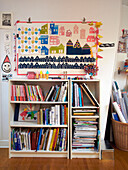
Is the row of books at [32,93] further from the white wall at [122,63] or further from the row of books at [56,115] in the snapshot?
the white wall at [122,63]

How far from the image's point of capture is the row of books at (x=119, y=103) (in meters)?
2.54

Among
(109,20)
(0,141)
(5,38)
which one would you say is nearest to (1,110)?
(0,141)

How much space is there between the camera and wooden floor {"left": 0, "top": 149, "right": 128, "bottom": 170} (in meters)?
2.03

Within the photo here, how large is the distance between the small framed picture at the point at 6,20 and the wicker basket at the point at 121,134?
83.8 inches

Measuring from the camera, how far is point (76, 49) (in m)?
2.52

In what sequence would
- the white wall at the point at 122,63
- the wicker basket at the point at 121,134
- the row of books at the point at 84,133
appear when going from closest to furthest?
the row of books at the point at 84,133, the wicker basket at the point at 121,134, the white wall at the point at 122,63

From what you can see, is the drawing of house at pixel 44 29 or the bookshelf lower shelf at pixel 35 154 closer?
the bookshelf lower shelf at pixel 35 154

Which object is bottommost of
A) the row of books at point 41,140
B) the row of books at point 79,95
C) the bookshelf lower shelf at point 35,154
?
Result: the bookshelf lower shelf at point 35,154

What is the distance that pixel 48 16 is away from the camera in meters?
2.51

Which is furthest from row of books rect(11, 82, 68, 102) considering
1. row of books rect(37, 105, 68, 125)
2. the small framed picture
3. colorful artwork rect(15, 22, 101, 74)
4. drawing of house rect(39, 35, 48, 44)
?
the small framed picture

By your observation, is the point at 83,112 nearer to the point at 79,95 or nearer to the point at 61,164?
the point at 79,95

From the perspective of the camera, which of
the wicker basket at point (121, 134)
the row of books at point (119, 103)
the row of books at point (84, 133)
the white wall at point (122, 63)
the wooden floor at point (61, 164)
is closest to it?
the wooden floor at point (61, 164)

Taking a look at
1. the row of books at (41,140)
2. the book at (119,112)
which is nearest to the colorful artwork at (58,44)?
the book at (119,112)

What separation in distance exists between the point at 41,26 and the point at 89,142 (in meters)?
1.77
